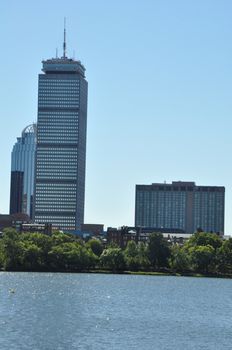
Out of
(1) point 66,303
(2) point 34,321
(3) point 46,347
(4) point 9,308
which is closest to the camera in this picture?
(3) point 46,347

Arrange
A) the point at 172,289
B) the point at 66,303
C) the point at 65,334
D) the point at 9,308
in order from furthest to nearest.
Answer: the point at 172,289, the point at 66,303, the point at 9,308, the point at 65,334

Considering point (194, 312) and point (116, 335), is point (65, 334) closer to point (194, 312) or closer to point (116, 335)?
point (116, 335)

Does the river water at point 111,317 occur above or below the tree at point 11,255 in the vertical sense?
below

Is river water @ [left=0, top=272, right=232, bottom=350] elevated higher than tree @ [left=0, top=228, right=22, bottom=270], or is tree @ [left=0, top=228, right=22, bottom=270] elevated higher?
tree @ [left=0, top=228, right=22, bottom=270]

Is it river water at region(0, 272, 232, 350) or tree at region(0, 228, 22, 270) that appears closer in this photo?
river water at region(0, 272, 232, 350)

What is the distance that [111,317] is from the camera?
93.1 m

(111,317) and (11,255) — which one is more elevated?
(11,255)

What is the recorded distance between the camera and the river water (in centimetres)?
7225

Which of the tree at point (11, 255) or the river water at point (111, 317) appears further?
the tree at point (11, 255)

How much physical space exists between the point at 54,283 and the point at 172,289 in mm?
21191

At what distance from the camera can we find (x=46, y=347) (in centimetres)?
6769

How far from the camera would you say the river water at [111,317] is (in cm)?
7225

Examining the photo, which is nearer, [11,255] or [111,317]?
[111,317]

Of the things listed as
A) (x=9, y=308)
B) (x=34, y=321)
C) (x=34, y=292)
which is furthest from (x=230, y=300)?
(x=34, y=321)
